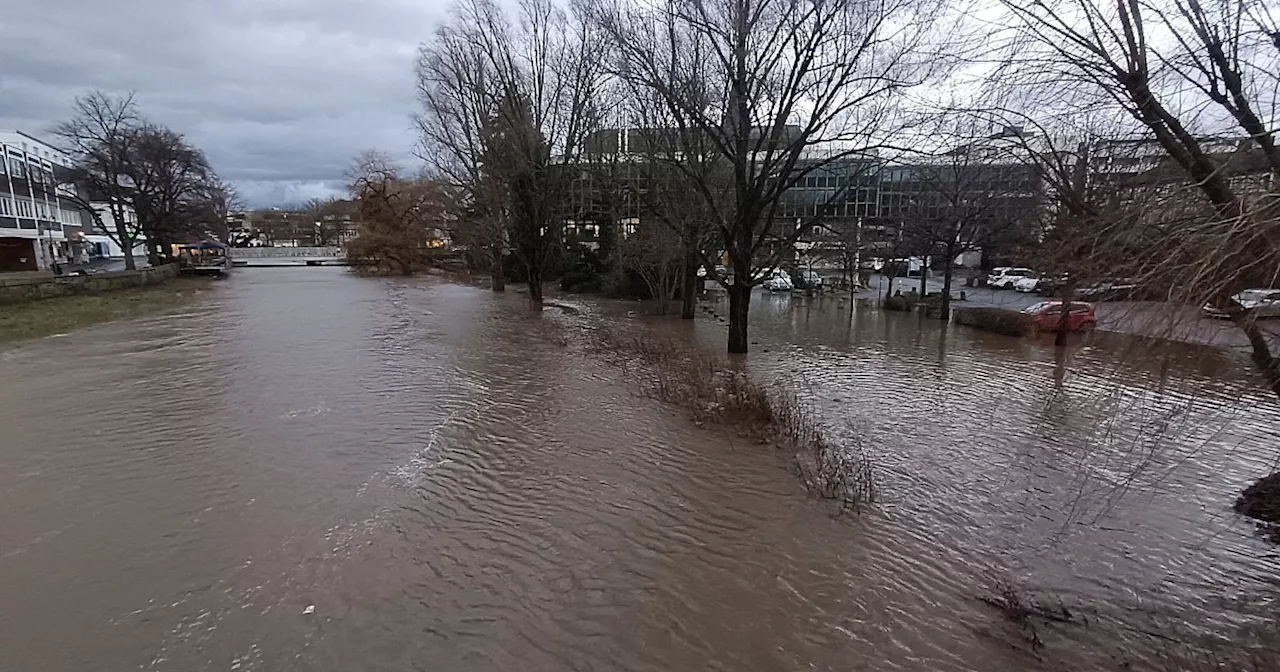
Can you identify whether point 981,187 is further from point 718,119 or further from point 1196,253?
point 1196,253

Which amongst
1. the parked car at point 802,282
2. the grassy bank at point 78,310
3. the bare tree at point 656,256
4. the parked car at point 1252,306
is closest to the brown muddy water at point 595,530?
the parked car at point 1252,306

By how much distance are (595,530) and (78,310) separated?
28.6m

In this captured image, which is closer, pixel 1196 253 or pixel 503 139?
pixel 1196 253

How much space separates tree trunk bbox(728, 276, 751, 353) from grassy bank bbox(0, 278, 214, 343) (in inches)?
819

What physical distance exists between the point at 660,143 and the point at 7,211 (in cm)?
5782

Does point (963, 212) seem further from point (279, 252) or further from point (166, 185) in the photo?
point (279, 252)

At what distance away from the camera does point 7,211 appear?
48562 millimetres

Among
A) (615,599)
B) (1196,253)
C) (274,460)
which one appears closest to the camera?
(1196,253)

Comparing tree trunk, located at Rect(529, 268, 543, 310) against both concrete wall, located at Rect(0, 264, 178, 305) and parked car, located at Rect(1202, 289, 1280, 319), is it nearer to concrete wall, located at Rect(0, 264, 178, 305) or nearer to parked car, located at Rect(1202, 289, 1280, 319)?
concrete wall, located at Rect(0, 264, 178, 305)

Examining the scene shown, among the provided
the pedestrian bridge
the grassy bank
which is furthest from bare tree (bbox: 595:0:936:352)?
the pedestrian bridge

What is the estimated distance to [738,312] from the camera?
17984 millimetres

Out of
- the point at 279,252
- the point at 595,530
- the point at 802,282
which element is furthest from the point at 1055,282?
the point at 279,252

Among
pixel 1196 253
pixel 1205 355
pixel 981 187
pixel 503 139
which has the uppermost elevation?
pixel 503 139

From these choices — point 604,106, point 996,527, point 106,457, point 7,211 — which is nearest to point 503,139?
point 604,106
